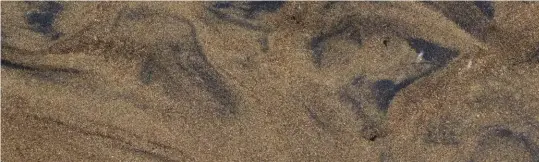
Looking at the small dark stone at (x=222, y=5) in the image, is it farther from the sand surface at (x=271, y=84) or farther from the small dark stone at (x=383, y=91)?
the small dark stone at (x=383, y=91)

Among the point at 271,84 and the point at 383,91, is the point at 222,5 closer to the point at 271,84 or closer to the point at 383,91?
the point at 271,84

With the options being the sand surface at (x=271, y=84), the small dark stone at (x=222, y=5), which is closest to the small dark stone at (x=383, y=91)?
the sand surface at (x=271, y=84)

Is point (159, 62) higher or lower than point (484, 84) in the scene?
higher

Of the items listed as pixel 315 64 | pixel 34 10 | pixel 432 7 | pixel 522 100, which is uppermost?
pixel 34 10

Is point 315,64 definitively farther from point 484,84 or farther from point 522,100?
point 522,100

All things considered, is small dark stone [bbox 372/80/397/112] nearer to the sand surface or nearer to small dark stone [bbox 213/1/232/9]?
the sand surface

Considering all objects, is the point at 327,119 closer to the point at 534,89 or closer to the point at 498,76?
the point at 498,76

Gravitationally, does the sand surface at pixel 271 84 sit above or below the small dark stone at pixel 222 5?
below

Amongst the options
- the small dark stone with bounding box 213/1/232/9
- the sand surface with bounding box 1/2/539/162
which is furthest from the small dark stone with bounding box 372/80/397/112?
the small dark stone with bounding box 213/1/232/9

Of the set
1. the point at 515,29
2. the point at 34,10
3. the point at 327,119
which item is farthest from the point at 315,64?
the point at 34,10
